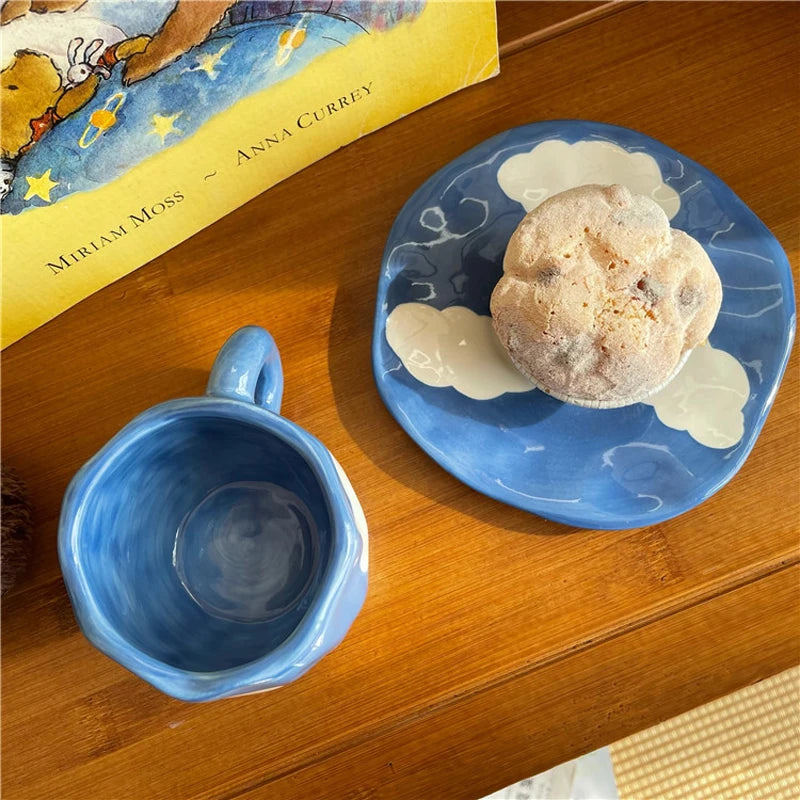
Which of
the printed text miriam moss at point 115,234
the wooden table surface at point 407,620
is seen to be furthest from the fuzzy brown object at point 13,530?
the printed text miriam moss at point 115,234

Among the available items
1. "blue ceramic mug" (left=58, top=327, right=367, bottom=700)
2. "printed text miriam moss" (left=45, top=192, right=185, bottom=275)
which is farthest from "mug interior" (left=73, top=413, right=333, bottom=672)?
"printed text miriam moss" (left=45, top=192, right=185, bottom=275)

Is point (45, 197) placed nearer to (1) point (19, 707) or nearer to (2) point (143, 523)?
(2) point (143, 523)

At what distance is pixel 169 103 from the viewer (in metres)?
0.47

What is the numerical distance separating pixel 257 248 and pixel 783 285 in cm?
38

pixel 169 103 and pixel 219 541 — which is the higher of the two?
pixel 169 103

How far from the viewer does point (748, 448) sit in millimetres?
530

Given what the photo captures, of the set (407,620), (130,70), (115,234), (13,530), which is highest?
(130,70)

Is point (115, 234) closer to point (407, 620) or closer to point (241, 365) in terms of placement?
point (241, 365)

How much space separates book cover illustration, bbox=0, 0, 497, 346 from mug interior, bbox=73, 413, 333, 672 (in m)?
0.16

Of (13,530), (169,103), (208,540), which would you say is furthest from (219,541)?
(169,103)

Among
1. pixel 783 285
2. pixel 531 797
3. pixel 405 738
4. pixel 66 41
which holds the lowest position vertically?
pixel 531 797

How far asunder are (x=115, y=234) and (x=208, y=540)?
22 cm

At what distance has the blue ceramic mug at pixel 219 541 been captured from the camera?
423mm

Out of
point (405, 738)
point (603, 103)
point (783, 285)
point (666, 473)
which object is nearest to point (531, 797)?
point (405, 738)
